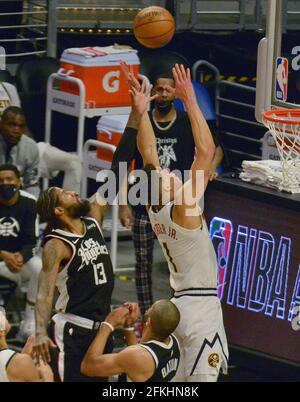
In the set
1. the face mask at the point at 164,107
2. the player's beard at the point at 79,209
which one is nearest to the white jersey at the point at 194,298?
the player's beard at the point at 79,209

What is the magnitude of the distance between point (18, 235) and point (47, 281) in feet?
7.98

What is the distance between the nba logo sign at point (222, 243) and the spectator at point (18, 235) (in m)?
1.67

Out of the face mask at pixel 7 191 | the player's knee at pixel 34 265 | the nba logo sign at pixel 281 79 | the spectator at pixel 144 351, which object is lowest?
the player's knee at pixel 34 265

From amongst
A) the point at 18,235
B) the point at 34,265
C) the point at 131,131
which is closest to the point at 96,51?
the point at 18,235

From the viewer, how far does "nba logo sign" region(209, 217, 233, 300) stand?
487 inches

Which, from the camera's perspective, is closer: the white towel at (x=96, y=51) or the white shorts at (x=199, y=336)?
the white shorts at (x=199, y=336)

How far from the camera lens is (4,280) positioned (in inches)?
521

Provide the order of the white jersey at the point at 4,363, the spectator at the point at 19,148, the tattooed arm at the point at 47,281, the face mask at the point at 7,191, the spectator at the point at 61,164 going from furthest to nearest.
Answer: the spectator at the point at 61,164 → the spectator at the point at 19,148 → the face mask at the point at 7,191 → the tattooed arm at the point at 47,281 → the white jersey at the point at 4,363

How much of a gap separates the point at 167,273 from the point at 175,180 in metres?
4.11

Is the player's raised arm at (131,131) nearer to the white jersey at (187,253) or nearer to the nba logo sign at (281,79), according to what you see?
the white jersey at (187,253)

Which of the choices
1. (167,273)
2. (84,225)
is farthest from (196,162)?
(167,273)

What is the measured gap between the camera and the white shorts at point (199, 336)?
10.9 metres

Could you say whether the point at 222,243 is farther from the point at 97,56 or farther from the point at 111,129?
the point at 97,56
